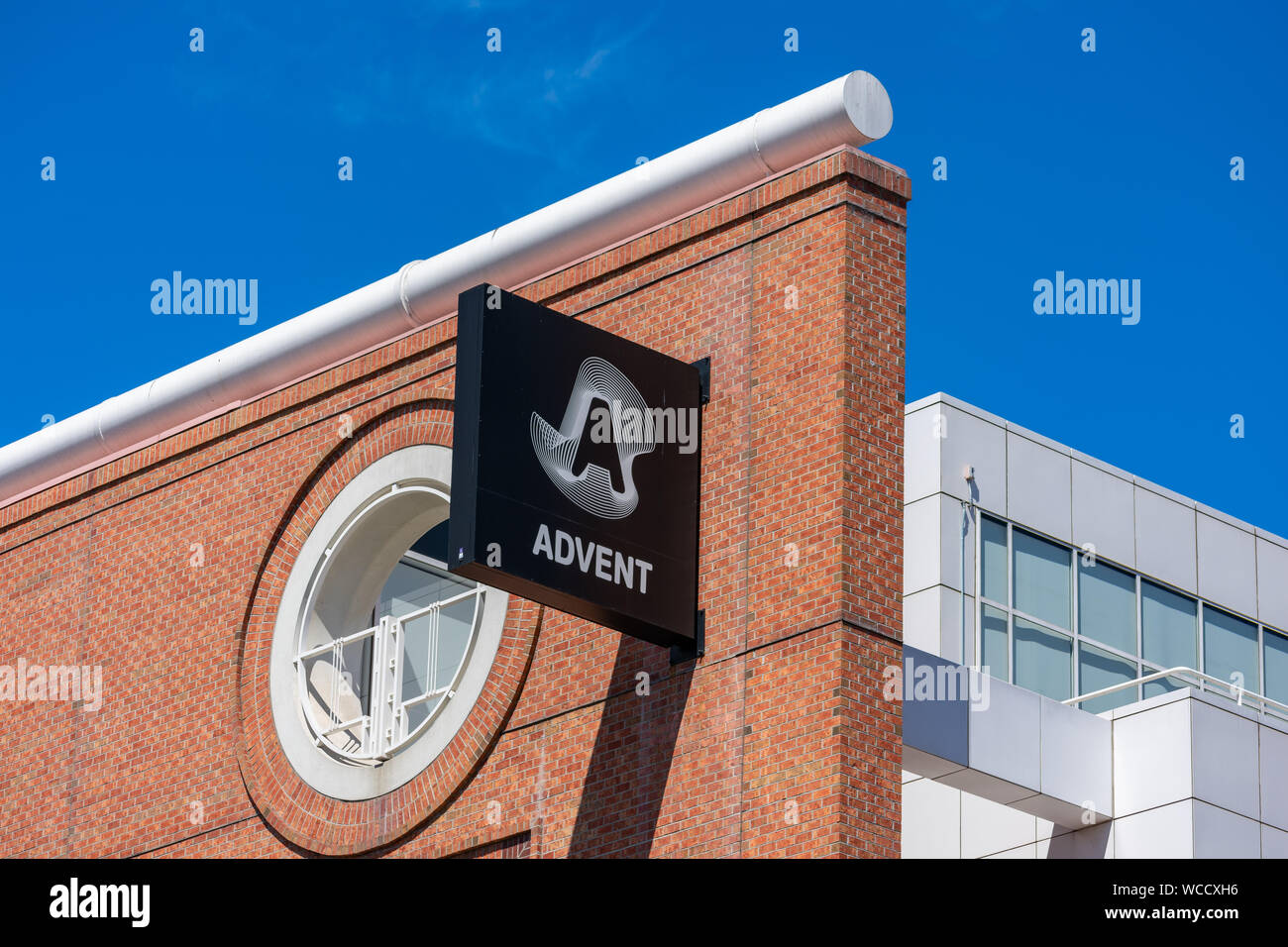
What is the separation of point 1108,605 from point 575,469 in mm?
17882

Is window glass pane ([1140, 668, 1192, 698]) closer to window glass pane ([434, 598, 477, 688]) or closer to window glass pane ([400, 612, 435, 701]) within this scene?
window glass pane ([434, 598, 477, 688])

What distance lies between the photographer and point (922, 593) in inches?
1244

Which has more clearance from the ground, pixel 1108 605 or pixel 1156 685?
pixel 1108 605

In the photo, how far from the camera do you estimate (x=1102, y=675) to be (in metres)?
33.2

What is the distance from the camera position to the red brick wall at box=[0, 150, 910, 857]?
17047 millimetres

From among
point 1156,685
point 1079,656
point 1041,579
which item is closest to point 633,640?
point 1041,579

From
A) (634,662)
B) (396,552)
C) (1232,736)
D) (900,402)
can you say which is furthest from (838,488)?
(1232,736)

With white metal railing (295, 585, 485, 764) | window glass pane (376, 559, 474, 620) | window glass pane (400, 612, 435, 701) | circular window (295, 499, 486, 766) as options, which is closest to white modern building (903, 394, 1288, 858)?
white metal railing (295, 585, 485, 764)

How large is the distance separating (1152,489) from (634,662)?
18209mm

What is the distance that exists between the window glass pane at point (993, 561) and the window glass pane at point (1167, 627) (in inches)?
119

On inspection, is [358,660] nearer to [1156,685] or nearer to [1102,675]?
[1102,675]
